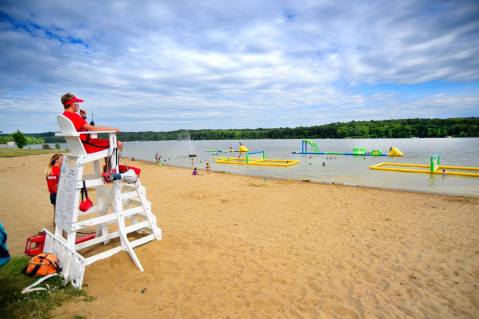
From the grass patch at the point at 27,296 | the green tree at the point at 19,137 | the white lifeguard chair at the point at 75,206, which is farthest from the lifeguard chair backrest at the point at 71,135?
the green tree at the point at 19,137

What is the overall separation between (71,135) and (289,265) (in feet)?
13.3

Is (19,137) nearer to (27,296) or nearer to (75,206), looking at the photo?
(75,206)

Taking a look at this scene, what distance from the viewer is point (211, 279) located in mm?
4102

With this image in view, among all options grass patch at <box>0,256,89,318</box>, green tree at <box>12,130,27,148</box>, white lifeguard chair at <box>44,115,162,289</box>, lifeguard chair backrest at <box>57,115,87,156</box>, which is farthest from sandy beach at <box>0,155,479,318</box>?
green tree at <box>12,130,27,148</box>

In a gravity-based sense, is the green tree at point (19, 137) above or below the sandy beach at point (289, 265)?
above

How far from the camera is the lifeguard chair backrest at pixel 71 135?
3.48 m

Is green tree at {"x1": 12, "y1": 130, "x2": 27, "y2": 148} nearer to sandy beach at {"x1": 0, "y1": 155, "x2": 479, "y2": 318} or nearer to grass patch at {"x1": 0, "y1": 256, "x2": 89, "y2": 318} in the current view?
sandy beach at {"x1": 0, "y1": 155, "x2": 479, "y2": 318}

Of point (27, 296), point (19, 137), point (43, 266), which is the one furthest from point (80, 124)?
point (19, 137)

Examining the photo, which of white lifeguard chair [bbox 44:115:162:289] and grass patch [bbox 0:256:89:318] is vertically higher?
white lifeguard chair [bbox 44:115:162:289]

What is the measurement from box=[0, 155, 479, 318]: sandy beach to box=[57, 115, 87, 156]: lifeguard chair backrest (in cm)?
187

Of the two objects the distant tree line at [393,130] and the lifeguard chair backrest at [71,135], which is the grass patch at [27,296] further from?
the distant tree line at [393,130]

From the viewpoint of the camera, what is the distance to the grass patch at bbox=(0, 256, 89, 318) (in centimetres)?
296

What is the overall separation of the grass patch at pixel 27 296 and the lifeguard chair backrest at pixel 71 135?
1829mm

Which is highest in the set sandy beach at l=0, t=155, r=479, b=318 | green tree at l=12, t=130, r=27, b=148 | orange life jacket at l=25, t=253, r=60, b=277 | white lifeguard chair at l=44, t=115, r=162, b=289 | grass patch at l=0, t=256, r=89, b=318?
green tree at l=12, t=130, r=27, b=148
